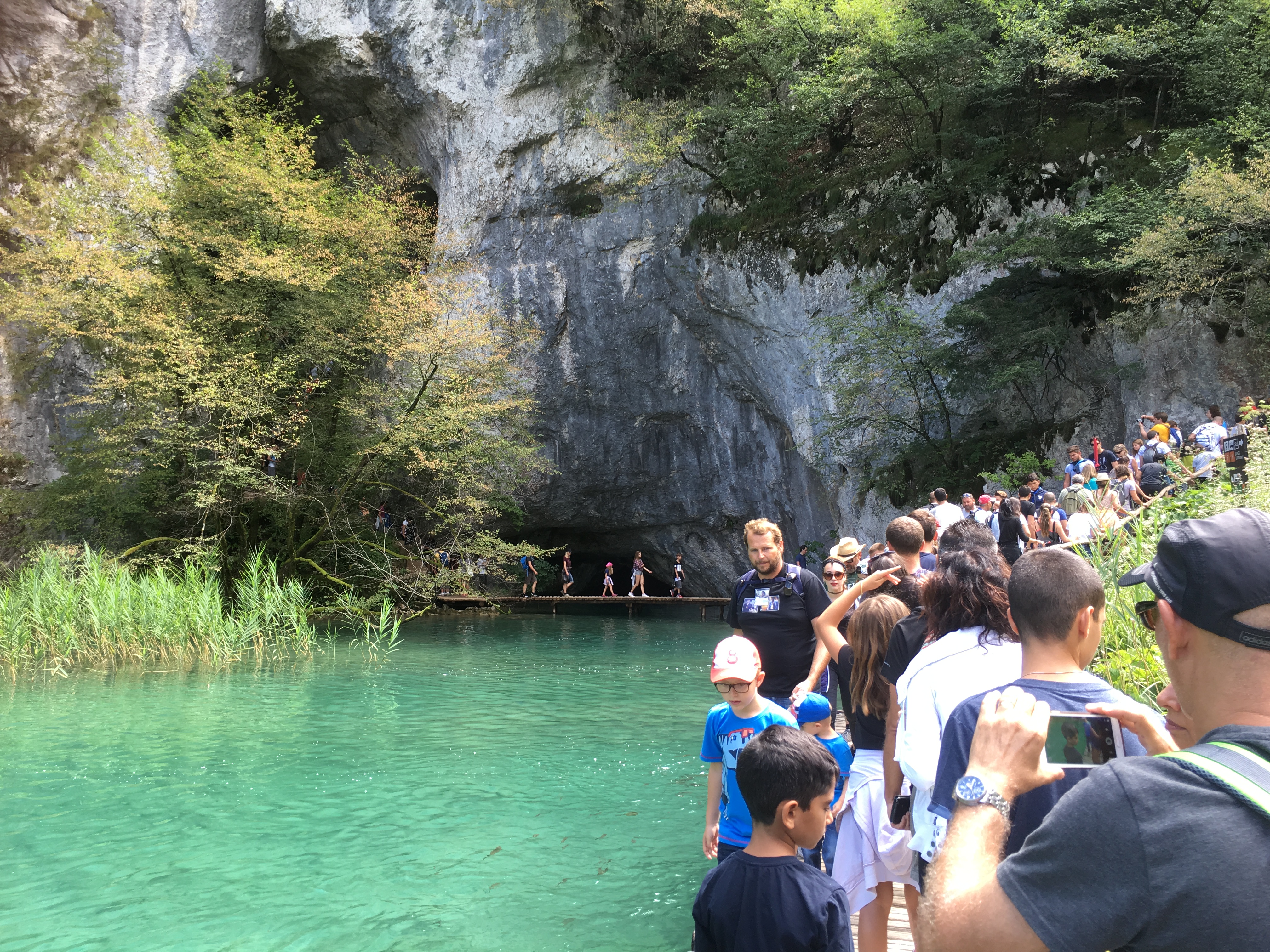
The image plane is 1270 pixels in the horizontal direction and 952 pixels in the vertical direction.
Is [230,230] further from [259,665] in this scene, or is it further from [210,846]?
[210,846]

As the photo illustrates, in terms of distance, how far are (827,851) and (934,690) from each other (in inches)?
52.2

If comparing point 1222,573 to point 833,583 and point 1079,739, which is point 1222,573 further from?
point 833,583

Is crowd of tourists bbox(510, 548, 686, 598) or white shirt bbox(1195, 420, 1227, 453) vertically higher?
white shirt bbox(1195, 420, 1227, 453)

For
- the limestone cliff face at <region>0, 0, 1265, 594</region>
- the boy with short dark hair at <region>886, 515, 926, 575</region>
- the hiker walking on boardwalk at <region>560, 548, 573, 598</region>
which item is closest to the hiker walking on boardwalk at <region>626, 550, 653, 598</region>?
the hiker walking on boardwalk at <region>560, 548, 573, 598</region>

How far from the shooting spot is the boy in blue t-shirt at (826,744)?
3.38m

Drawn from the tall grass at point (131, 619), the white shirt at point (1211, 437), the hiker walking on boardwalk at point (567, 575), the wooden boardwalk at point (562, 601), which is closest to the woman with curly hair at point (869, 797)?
the white shirt at point (1211, 437)

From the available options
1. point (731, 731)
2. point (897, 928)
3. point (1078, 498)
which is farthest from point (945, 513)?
point (731, 731)

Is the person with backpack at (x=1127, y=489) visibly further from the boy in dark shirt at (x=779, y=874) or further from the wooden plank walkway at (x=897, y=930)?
the boy in dark shirt at (x=779, y=874)

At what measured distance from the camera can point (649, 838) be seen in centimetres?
536

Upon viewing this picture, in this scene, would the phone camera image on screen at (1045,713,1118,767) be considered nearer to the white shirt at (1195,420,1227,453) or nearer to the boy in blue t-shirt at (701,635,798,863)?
the boy in blue t-shirt at (701,635,798,863)

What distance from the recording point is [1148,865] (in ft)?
3.31

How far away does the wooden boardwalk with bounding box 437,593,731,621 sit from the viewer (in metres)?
20.2

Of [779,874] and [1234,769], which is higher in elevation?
[1234,769]

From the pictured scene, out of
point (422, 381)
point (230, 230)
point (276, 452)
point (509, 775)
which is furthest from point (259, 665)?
point (230, 230)
